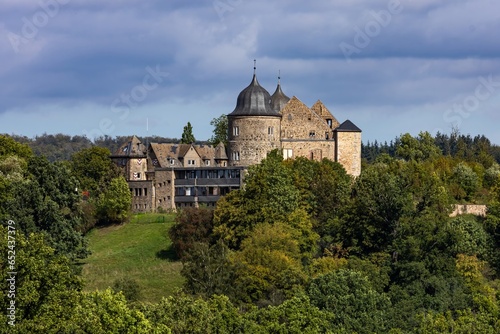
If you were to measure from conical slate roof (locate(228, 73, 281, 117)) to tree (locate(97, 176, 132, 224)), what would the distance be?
9585 mm

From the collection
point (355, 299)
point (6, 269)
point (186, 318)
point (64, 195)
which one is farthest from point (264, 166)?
point (6, 269)

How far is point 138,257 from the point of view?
71.8 m

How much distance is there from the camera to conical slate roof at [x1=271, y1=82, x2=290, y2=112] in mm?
86125

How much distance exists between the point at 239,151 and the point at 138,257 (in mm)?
12631

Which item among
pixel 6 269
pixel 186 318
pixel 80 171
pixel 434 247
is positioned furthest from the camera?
pixel 80 171

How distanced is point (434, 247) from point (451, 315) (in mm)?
8061

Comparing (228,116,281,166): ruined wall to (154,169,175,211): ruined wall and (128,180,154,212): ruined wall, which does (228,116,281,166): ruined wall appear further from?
(128,180,154,212): ruined wall

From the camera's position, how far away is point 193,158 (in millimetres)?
87750

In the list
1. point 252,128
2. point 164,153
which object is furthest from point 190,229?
point 164,153

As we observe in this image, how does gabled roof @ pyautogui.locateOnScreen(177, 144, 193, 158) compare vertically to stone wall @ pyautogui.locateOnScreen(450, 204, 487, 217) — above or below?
above

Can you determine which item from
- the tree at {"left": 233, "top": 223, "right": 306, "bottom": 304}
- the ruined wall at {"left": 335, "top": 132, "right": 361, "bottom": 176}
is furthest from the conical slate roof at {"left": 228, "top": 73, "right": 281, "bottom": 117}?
the tree at {"left": 233, "top": 223, "right": 306, "bottom": 304}

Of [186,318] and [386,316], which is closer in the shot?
[186,318]

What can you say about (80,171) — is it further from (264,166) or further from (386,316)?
(386,316)

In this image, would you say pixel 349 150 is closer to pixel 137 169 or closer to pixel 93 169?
pixel 137 169
